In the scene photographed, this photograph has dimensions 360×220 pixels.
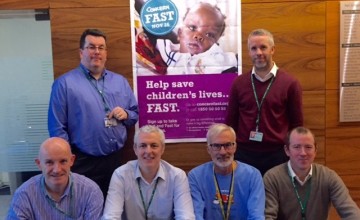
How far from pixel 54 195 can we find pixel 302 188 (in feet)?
5.14

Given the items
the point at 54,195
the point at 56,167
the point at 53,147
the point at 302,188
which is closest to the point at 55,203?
the point at 54,195

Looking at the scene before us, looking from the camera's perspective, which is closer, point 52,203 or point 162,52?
point 52,203

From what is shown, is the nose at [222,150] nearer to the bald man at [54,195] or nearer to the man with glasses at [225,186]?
Result: the man with glasses at [225,186]

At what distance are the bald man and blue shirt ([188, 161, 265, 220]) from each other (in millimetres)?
656

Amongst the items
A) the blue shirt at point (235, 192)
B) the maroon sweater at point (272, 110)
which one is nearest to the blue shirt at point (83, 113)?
the blue shirt at point (235, 192)

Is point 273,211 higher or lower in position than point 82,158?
lower

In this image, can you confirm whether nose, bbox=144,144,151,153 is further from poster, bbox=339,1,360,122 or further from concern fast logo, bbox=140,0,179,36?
poster, bbox=339,1,360,122

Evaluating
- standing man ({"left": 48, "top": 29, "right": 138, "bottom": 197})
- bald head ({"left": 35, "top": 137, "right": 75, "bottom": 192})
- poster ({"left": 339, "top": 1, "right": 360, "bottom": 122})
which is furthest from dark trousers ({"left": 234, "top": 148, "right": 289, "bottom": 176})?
bald head ({"left": 35, "top": 137, "right": 75, "bottom": 192})

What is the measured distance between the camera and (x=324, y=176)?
102 inches

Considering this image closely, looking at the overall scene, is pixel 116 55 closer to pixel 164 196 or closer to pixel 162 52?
pixel 162 52

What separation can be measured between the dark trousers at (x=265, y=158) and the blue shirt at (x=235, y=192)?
33 centimetres

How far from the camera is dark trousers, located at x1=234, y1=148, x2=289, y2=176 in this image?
290cm

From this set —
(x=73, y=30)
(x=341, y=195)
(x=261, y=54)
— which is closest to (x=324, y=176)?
(x=341, y=195)

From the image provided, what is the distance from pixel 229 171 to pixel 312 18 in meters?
1.53
